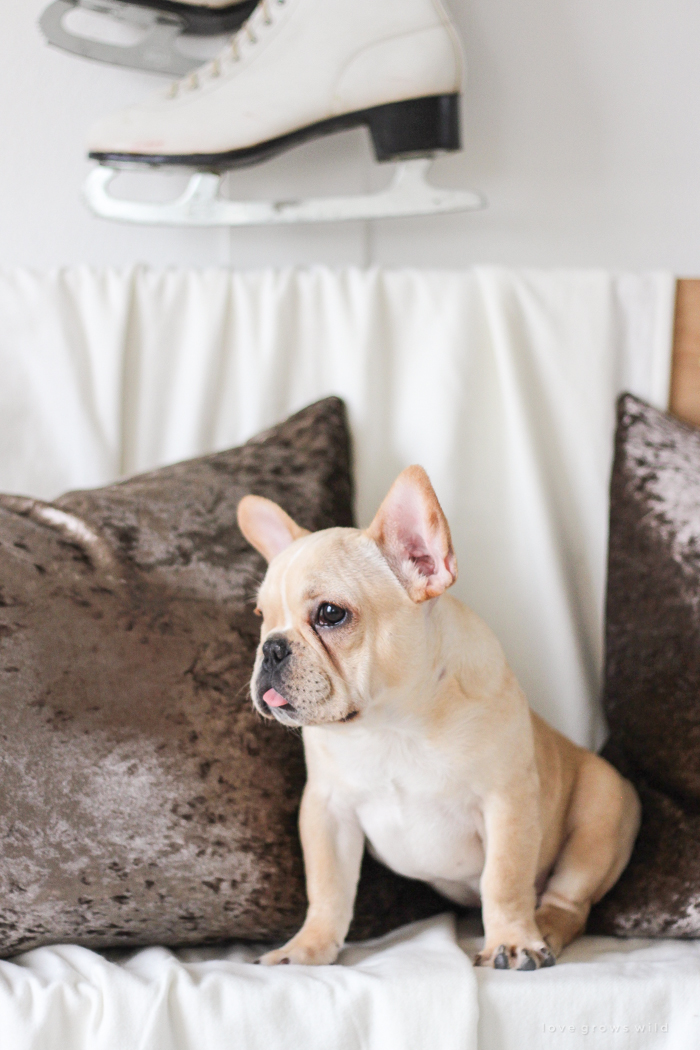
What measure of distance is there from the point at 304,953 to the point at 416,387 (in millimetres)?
755

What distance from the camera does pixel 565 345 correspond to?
1.30 metres

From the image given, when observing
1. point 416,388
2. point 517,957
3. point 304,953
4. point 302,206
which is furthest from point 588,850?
point 302,206

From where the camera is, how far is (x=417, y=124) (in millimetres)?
1289

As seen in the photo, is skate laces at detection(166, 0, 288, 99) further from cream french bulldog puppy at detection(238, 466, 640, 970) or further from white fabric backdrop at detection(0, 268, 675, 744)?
cream french bulldog puppy at detection(238, 466, 640, 970)

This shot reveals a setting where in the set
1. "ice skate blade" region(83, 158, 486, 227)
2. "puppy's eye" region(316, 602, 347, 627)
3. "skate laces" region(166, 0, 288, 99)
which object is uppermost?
"skate laces" region(166, 0, 288, 99)

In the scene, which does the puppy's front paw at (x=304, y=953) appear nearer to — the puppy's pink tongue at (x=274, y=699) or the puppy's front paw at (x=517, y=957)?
the puppy's front paw at (x=517, y=957)

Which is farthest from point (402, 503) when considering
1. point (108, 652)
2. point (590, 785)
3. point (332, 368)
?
point (332, 368)

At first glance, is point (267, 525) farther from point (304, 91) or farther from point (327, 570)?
point (304, 91)

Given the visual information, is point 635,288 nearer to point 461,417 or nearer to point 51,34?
point 461,417

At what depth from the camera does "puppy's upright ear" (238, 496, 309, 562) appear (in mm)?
919

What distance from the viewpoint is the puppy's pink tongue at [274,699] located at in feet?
2.49

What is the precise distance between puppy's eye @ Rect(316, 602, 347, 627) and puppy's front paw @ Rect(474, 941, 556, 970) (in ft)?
1.08

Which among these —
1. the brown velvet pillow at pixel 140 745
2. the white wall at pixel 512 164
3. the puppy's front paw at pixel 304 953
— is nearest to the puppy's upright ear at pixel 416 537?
the brown velvet pillow at pixel 140 745

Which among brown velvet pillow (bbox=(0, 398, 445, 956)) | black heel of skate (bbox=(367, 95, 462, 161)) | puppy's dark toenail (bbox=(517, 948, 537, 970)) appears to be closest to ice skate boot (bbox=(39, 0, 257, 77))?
black heel of skate (bbox=(367, 95, 462, 161))
